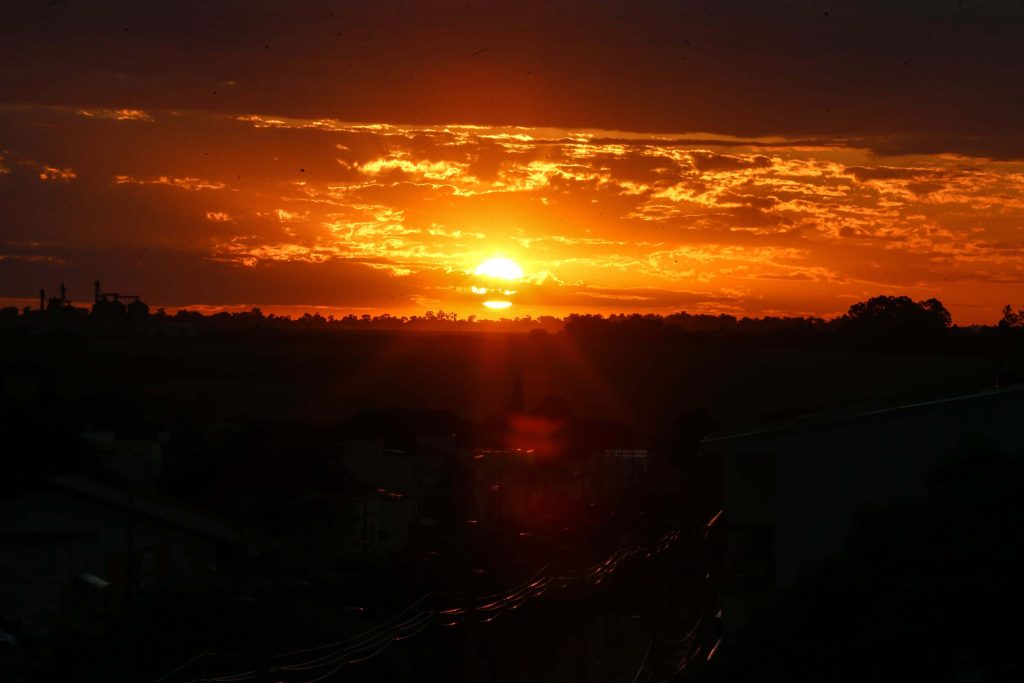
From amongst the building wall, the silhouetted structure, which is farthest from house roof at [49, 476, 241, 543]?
the silhouetted structure

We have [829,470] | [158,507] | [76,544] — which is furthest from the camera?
[158,507]

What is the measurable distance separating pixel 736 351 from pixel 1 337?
56376 mm

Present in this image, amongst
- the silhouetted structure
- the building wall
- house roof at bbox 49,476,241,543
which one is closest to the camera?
the silhouetted structure

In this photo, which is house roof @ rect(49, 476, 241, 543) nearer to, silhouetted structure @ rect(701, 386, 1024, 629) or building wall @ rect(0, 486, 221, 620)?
building wall @ rect(0, 486, 221, 620)

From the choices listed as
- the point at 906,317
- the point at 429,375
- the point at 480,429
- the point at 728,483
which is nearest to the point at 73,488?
the point at 728,483

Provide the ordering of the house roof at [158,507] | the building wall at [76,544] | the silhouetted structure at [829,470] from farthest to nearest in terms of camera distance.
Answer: the house roof at [158,507], the building wall at [76,544], the silhouetted structure at [829,470]

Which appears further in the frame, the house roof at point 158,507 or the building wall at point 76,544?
the house roof at point 158,507

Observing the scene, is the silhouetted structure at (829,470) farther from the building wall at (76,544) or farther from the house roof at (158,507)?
the house roof at (158,507)

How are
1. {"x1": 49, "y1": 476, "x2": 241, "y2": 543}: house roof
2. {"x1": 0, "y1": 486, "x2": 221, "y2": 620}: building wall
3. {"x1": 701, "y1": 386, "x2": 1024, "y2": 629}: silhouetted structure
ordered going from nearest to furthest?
{"x1": 701, "y1": 386, "x2": 1024, "y2": 629}: silhouetted structure < {"x1": 0, "y1": 486, "x2": 221, "y2": 620}: building wall < {"x1": 49, "y1": 476, "x2": 241, "y2": 543}: house roof

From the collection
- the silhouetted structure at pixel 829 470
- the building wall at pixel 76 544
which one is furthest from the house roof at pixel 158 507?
the silhouetted structure at pixel 829 470

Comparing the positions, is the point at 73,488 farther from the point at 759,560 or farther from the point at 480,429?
the point at 480,429

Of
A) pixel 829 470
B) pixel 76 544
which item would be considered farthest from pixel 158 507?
pixel 829 470

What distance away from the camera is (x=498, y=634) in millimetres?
26438

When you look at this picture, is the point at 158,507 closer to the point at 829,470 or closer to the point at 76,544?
the point at 76,544
